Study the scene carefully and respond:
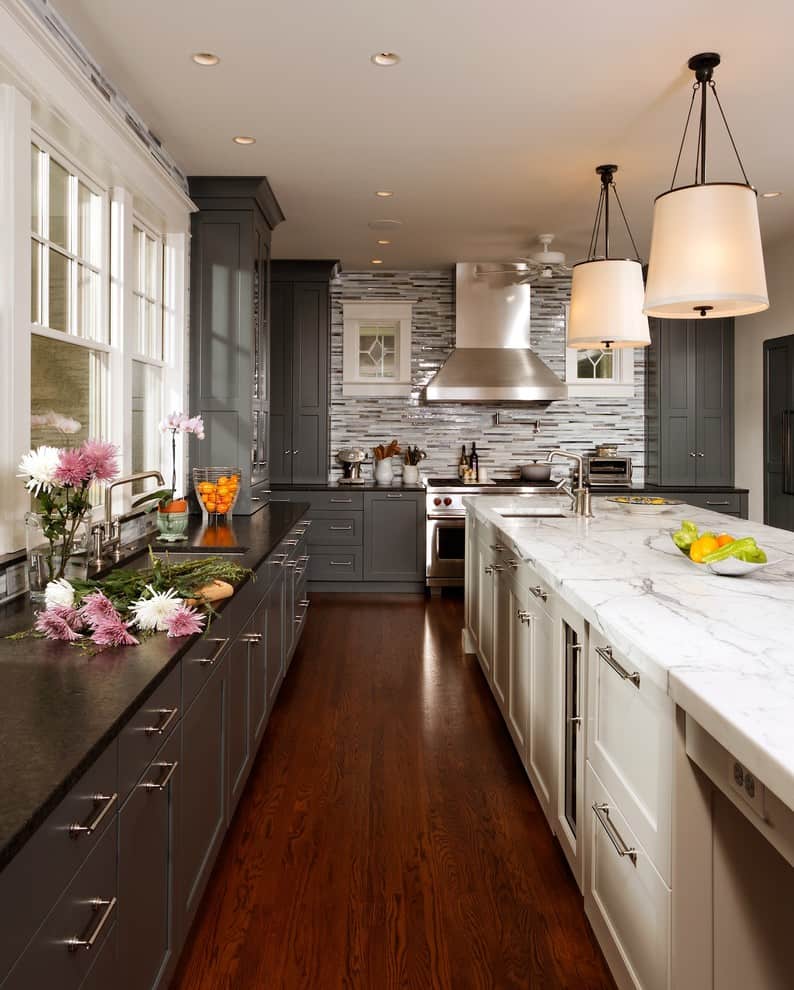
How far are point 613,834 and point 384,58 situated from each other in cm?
276

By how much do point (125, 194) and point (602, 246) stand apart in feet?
12.1

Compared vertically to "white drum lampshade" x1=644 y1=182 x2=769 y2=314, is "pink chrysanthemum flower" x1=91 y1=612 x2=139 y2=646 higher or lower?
lower

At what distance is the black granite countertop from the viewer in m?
1.07

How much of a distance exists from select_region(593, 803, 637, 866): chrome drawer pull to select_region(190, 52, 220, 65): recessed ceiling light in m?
2.90

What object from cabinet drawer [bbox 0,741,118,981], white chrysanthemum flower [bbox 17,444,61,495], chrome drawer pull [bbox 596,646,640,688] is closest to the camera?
cabinet drawer [bbox 0,741,118,981]

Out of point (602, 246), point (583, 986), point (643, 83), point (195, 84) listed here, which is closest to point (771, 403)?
point (602, 246)

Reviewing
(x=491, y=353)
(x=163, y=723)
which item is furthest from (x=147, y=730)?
(x=491, y=353)

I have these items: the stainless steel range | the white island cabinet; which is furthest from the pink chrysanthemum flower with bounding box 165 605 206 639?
the stainless steel range

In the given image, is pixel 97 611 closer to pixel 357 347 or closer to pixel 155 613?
pixel 155 613

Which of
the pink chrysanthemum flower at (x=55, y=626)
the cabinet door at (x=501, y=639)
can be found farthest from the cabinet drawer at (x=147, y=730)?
the cabinet door at (x=501, y=639)

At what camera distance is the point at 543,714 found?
2623 mm

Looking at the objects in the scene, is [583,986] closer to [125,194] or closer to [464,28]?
[464,28]

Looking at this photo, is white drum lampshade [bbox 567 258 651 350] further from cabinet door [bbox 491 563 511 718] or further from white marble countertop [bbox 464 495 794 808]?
cabinet door [bbox 491 563 511 718]

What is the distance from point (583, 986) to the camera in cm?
190
